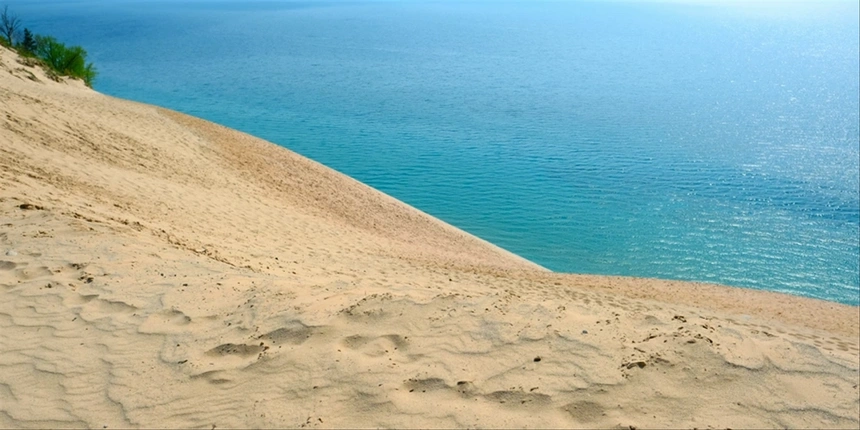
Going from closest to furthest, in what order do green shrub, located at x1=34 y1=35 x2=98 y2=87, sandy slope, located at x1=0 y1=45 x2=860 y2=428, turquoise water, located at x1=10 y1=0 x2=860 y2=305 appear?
sandy slope, located at x1=0 y1=45 x2=860 y2=428
turquoise water, located at x1=10 y1=0 x2=860 y2=305
green shrub, located at x1=34 y1=35 x2=98 y2=87

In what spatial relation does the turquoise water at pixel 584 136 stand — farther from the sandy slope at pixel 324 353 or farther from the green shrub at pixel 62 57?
the sandy slope at pixel 324 353

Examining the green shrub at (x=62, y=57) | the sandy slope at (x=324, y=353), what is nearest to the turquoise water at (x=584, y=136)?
the green shrub at (x=62, y=57)

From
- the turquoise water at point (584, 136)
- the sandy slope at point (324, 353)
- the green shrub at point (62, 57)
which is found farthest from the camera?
the green shrub at point (62, 57)

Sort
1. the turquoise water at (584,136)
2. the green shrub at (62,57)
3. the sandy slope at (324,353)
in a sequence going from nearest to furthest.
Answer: the sandy slope at (324,353) → the turquoise water at (584,136) → the green shrub at (62,57)

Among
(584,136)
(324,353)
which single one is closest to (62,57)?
(584,136)

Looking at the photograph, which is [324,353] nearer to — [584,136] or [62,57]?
[62,57]

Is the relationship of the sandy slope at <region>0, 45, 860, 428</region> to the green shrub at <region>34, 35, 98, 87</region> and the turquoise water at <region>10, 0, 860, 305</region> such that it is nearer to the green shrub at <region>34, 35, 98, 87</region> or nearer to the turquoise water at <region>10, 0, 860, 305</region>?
the turquoise water at <region>10, 0, 860, 305</region>

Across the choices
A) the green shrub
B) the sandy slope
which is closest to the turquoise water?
the green shrub

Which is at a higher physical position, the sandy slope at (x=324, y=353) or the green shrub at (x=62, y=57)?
the green shrub at (x=62, y=57)
